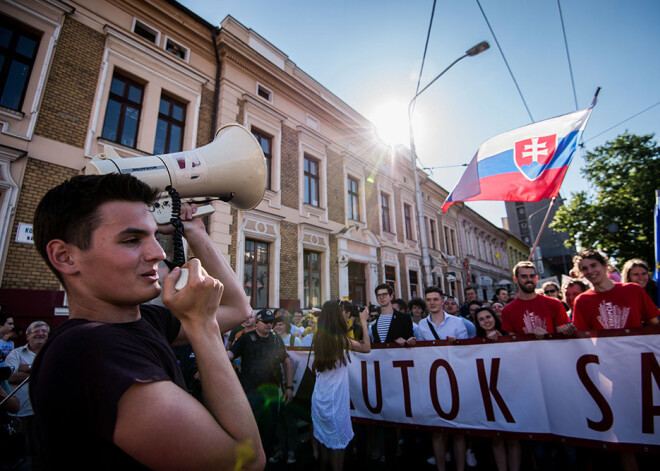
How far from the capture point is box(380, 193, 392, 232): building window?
15.7m

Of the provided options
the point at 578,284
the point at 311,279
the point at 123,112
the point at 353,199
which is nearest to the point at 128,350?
the point at 578,284

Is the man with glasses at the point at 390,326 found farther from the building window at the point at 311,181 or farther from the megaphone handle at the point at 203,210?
the building window at the point at 311,181

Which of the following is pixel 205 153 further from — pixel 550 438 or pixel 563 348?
pixel 550 438

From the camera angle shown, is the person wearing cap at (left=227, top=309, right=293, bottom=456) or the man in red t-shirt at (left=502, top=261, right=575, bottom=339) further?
the person wearing cap at (left=227, top=309, right=293, bottom=456)

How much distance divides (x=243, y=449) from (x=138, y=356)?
0.34 meters

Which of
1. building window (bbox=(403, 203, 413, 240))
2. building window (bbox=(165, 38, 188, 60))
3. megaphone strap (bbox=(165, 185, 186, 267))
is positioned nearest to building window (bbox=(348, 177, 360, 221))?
building window (bbox=(403, 203, 413, 240))

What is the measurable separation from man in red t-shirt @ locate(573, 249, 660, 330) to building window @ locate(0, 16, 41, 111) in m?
9.75

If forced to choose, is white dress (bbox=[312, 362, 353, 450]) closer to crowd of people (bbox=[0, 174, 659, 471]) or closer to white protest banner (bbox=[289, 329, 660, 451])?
white protest banner (bbox=[289, 329, 660, 451])

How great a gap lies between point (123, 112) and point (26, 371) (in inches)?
251

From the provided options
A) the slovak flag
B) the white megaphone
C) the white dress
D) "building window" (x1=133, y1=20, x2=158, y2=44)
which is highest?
"building window" (x1=133, y1=20, x2=158, y2=44)

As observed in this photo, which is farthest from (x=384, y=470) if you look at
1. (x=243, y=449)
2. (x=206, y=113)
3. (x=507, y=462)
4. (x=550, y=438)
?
(x=206, y=113)

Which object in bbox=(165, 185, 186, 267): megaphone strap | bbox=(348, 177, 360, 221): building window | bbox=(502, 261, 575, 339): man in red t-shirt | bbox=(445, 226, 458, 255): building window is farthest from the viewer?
bbox=(445, 226, 458, 255): building window

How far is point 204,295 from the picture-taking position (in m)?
0.88

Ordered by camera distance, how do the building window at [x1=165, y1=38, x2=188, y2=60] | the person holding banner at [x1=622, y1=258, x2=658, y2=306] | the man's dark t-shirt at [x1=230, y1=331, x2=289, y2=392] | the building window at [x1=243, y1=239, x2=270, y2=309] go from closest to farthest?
the man's dark t-shirt at [x1=230, y1=331, x2=289, y2=392]
the person holding banner at [x1=622, y1=258, x2=658, y2=306]
the building window at [x1=165, y1=38, x2=188, y2=60]
the building window at [x1=243, y1=239, x2=270, y2=309]
